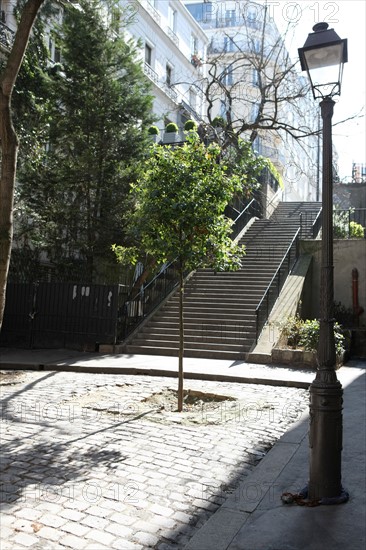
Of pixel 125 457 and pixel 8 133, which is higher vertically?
pixel 8 133

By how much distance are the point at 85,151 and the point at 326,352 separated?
13.6 metres

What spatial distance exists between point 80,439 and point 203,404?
8.74 ft

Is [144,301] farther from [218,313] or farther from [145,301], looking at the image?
[218,313]

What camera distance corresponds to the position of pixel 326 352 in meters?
4.38

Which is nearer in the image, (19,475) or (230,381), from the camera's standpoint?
(19,475)

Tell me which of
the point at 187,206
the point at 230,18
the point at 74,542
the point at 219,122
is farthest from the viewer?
the point at 230,18

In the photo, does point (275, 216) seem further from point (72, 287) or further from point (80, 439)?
point (80, 439)

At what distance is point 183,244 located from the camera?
7.77 m

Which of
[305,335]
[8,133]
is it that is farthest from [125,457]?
[305,335]

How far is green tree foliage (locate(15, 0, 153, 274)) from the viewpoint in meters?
16.5

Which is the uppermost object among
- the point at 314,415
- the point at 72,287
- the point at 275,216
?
the point at 275,216

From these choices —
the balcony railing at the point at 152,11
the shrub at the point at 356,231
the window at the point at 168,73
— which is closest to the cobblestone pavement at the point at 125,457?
the shrub at the point at 356,231

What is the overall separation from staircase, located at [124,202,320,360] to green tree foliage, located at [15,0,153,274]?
10.6 ft

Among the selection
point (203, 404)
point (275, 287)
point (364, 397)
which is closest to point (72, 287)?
point (275, 287)
